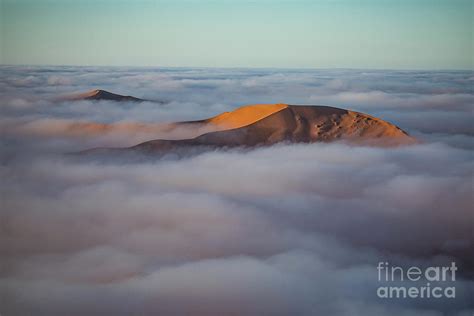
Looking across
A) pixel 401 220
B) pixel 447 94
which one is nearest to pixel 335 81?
pixel 447 94

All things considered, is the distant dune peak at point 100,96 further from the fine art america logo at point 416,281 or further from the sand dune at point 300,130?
the fine art america logo at point 416,281

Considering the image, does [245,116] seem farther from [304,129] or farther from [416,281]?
[416,281]

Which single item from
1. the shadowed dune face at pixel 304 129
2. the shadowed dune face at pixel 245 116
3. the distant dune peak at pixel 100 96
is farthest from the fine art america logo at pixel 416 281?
the distant dune peak at pixel 100 96

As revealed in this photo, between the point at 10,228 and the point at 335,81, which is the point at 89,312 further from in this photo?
the point at 335,81

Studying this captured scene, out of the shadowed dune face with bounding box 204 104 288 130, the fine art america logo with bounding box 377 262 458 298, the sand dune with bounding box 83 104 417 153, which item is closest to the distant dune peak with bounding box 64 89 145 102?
the shadowed dune face with bounding box 204 104 288 130

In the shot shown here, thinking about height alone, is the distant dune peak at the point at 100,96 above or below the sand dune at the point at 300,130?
above

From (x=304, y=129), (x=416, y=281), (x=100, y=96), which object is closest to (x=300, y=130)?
(x=304, y=129)
